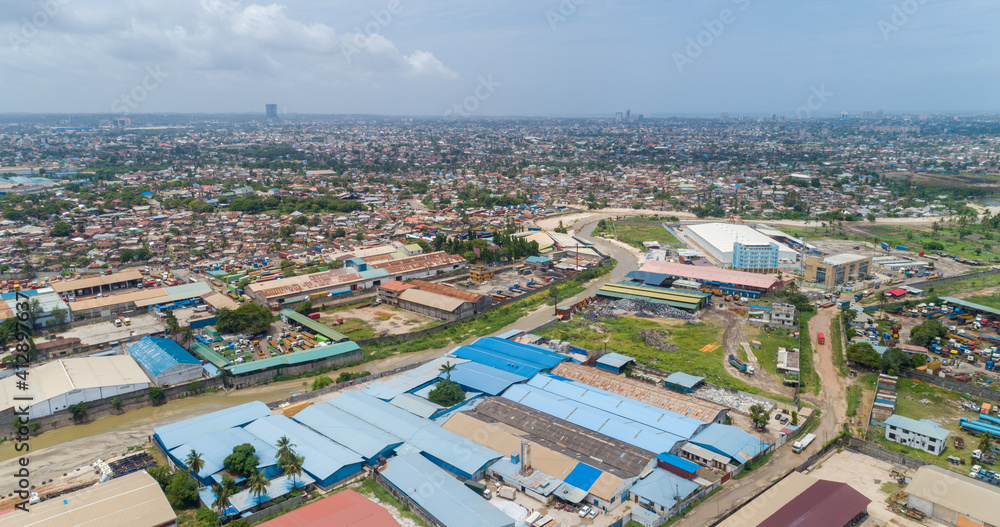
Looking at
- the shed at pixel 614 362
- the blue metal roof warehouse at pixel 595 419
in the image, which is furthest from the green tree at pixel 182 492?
the shed at pixel 614 362

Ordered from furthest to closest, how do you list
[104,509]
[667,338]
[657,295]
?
[657,295]
[667,338]
[104,509]

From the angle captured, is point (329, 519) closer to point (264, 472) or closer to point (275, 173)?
point (264, 472)

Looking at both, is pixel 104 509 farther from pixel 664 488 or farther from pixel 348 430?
pixel 664 488

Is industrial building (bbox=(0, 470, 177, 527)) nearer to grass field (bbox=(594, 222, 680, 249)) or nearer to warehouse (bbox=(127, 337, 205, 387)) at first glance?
warehouse (bbox=(127, 337, 205, 387))

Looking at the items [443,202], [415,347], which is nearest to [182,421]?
[415,347]

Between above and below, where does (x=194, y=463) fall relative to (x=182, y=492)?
above

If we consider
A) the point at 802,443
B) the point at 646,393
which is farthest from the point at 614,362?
the point at 802,443

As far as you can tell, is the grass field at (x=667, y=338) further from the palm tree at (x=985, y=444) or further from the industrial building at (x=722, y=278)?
the palm tree at (x=985, y=444)

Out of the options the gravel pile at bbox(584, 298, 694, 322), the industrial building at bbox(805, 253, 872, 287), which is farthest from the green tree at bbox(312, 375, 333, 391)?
the industrial building at bbox(805, 253, 872, 287)
